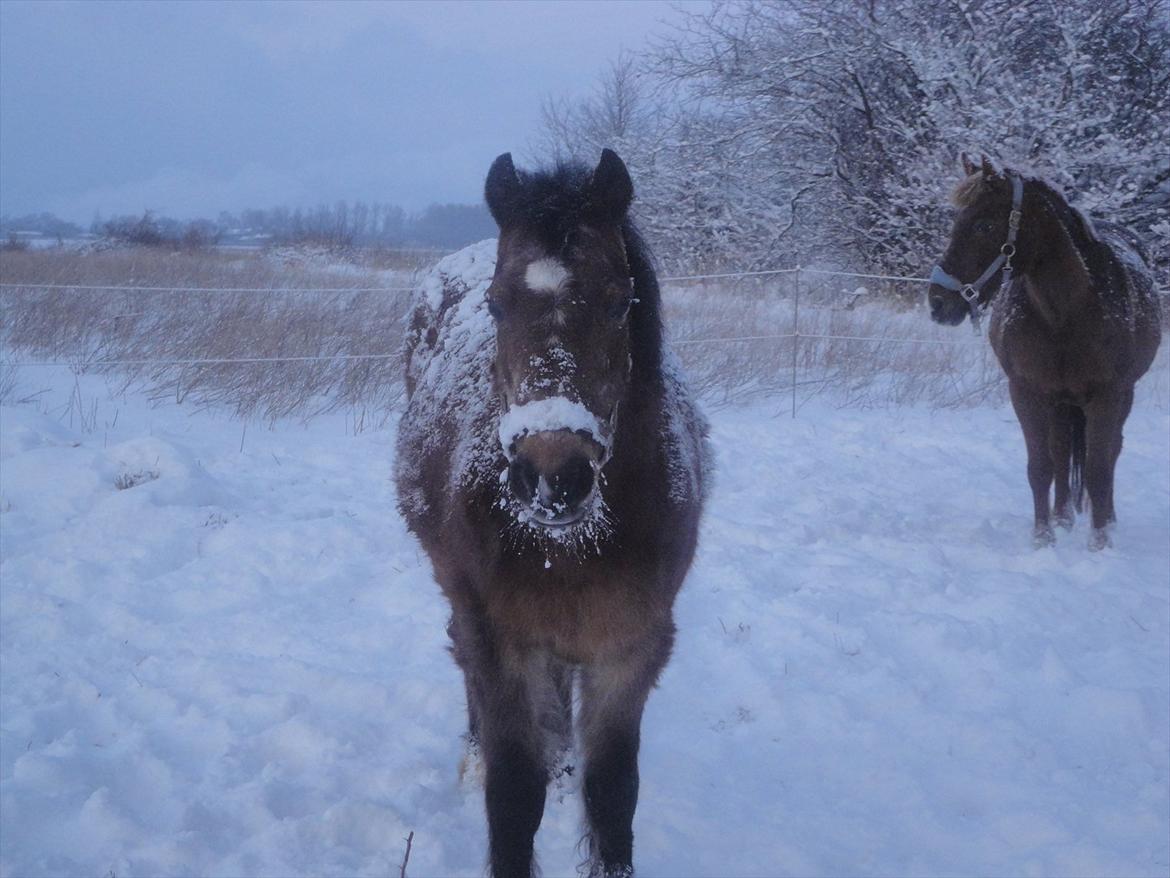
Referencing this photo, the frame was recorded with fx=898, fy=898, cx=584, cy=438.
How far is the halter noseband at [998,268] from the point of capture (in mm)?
5188

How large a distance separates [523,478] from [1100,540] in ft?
15.7

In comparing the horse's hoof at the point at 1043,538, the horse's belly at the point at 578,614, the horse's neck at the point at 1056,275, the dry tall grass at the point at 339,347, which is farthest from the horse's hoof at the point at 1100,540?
the dry tall grass at the point at 339,347

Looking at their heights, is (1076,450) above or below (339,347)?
below

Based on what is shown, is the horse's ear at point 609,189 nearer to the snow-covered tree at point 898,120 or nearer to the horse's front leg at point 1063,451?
the horse's front leg at point 1063,451

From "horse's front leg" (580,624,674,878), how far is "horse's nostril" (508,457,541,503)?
2.27 feet

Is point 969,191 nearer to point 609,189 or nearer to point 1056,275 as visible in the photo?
point 1056,275

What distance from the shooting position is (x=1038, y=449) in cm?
551

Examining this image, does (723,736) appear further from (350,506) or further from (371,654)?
(350,506)

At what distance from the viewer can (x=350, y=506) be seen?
5.71 metres

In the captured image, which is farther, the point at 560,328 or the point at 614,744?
the point at 614,744

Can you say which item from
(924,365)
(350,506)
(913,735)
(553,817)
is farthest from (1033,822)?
(924,365)

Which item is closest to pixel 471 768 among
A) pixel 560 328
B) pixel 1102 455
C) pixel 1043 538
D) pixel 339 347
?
pixel 560 328

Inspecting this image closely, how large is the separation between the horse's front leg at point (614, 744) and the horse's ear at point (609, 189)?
107 cm

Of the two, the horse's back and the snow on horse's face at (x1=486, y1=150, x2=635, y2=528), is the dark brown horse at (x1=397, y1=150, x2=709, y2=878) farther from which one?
the horse's back
